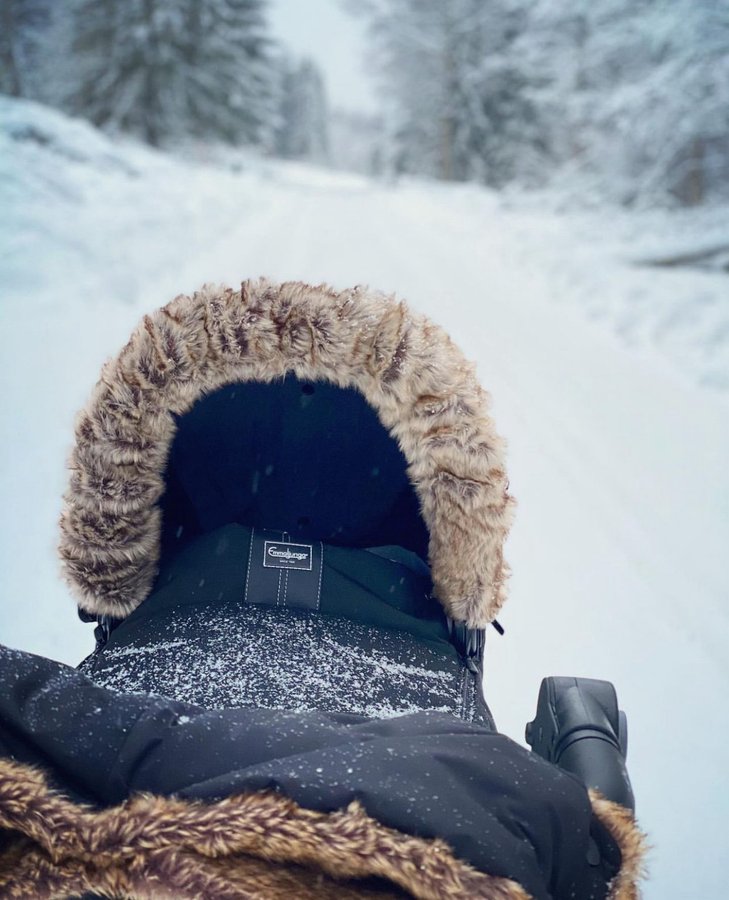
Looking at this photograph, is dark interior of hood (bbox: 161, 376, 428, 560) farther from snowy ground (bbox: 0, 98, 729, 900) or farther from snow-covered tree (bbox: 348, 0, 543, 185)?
snow-covered tree (bbox: 348, 0, 543, 185)

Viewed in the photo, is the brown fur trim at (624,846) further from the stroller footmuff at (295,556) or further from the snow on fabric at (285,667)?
the snow on fabric at (285,667)

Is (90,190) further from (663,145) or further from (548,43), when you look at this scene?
(548,43)

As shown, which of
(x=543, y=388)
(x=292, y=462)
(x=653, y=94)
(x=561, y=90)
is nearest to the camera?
(x=292, y=462)

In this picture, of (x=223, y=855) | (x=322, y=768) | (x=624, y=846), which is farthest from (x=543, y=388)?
(x=223, y=855)

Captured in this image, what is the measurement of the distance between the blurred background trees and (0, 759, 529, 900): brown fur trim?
1135 cm

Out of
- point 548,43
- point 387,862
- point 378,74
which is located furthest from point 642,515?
point 378,74

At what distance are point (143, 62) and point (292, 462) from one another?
20.9m

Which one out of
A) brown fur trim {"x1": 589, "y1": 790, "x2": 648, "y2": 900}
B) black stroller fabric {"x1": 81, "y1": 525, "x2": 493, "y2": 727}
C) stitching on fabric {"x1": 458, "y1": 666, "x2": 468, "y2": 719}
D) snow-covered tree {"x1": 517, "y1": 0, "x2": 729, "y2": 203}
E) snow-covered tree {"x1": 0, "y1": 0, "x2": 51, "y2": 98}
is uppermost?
snow-covered tree {"x1": 0, "y1": 0, "x2": 51, "y2": 98}

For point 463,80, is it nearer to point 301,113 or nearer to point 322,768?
point 301,113

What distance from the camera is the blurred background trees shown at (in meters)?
10.5

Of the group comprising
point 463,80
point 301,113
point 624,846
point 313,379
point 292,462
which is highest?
point 301,113

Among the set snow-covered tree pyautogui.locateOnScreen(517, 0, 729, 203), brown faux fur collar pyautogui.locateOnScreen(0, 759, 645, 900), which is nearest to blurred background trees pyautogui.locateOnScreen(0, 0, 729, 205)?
snow-covered tree pyautogui.locateOnScreen(517, 0, 729, 203)

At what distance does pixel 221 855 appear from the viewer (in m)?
0.77

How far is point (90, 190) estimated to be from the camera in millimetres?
9789
